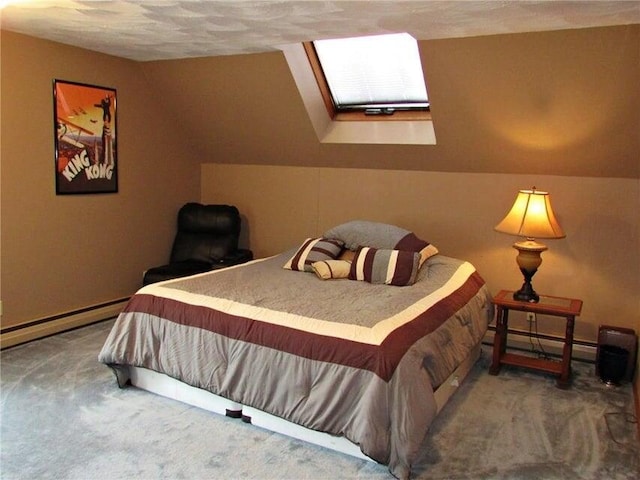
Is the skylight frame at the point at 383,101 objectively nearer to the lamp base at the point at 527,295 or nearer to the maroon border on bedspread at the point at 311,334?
the lamp base at the point at 527,295

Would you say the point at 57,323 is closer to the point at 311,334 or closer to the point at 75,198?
the point at 75,198

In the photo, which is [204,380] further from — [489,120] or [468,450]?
[489,120]

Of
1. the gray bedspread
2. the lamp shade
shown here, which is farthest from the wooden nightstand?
the lamp shade

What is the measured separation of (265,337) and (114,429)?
0.89 m

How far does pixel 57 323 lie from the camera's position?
4152 mm

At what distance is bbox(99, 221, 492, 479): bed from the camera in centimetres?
241

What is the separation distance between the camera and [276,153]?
4.93 m

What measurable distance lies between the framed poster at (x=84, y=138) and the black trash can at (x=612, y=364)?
384 cm

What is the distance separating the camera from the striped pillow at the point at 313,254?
12.8 ft

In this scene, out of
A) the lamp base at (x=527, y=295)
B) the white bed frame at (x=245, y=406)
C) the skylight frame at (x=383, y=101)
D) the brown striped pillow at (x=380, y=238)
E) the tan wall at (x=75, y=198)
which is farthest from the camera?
the skylight frame at (x=383, y=101)

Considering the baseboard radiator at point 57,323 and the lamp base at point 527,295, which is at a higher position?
the lamp base at point 527,295

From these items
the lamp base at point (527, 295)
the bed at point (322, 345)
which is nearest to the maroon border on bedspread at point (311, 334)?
the bed at point (322, 345)

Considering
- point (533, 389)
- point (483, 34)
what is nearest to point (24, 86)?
point (483, 34)

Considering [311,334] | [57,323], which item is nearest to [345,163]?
[311,334]
